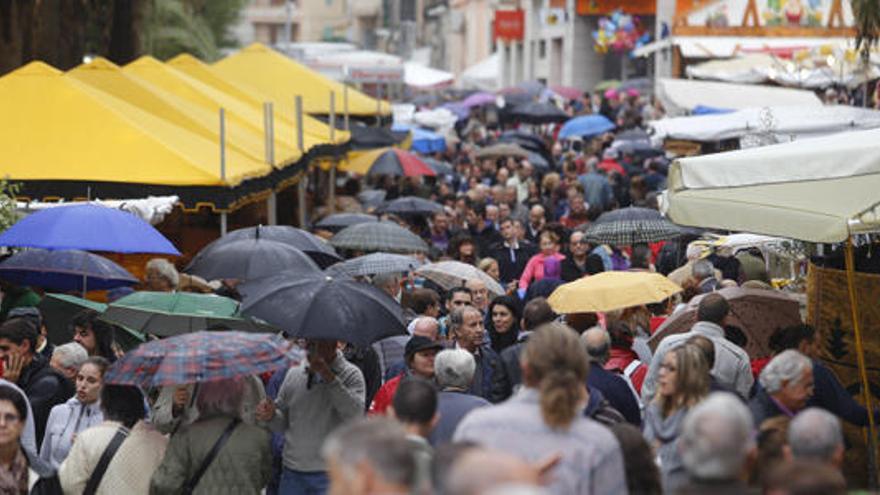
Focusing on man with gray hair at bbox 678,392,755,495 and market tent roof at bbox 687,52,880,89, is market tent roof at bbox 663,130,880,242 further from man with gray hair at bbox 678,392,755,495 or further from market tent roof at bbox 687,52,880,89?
market tent roof at bbox 687,52,880,89

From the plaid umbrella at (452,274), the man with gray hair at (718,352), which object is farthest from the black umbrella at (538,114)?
the man with gray hair at (718,352)

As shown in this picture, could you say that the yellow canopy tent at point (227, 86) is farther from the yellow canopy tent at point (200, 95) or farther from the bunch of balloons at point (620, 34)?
the bunch of balloons at point (620, 34)

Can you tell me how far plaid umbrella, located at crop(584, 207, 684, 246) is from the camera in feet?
50.7

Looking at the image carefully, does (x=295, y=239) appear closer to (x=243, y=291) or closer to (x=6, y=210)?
(x=6, y=210)

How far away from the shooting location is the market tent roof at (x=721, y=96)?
25.4m

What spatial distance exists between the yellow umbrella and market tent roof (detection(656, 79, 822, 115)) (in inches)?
547

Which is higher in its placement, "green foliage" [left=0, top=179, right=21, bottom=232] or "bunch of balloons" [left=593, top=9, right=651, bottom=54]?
"green foliage" [left=0, top=179, right=21, bottom=232]

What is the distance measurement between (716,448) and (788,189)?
192 inches

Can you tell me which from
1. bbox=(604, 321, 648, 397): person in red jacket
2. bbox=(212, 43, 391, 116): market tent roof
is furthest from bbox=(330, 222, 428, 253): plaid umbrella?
bbox=(212, 43, 391, 116): market tent roof

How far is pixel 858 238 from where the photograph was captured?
10.4m

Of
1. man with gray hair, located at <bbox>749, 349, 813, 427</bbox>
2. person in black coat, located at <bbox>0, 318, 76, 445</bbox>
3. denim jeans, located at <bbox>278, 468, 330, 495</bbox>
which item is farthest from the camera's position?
person in black coat, located at <bbox>0, 318, 76, 445</bbox>

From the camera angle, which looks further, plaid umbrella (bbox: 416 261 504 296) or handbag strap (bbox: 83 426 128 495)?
plaid umbrella (bbox: 416 261 504 296)

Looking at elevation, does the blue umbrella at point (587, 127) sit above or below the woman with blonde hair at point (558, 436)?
below

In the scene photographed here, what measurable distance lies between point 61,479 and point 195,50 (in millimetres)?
37249
